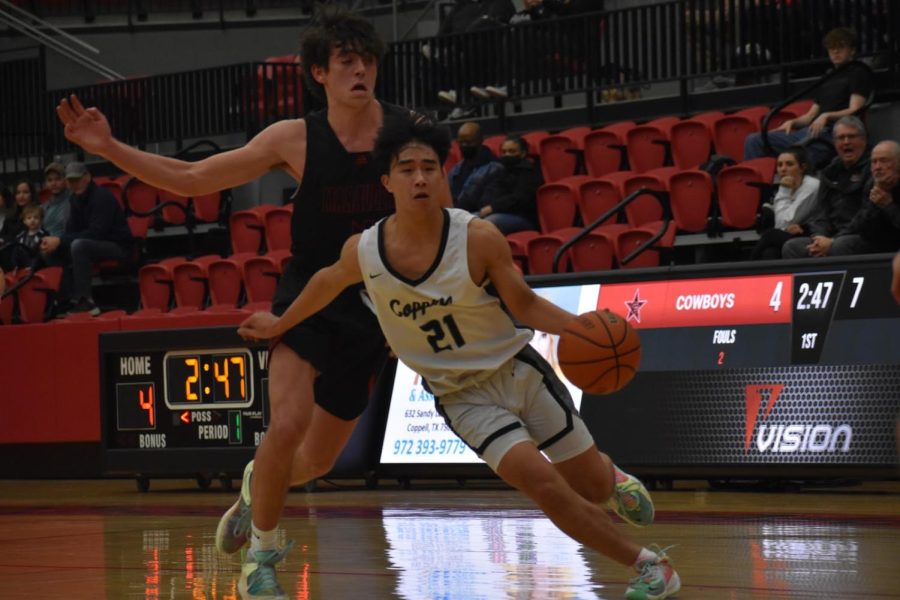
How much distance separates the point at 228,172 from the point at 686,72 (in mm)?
9777

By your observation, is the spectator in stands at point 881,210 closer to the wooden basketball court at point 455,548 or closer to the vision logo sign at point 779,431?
the vision logo sign at point 779,431

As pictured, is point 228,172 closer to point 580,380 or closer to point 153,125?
point 580,380

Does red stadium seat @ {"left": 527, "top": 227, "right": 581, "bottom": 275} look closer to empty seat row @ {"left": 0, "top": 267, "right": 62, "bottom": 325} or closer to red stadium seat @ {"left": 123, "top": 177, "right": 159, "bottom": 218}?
empty seat row @ {"left": 0, "top": 267, "right": 62, "bottom": 325}

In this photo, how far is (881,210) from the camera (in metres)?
9.73

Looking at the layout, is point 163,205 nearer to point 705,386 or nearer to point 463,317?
point 705,386

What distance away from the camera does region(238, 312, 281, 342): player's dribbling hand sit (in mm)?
5430

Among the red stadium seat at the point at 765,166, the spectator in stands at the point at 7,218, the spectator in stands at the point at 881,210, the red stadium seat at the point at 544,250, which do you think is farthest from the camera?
the spectator in stands at the point at 7,218

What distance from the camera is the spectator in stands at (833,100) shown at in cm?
1202

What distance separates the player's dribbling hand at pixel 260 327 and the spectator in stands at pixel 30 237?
11.3 metres

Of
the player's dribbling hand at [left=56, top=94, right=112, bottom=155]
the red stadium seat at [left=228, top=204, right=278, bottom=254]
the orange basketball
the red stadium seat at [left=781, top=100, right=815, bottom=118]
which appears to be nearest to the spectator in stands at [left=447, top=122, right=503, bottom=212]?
the red stadium seat at [left=781, top=100, right=815, bottom=118]

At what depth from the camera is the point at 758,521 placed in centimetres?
782

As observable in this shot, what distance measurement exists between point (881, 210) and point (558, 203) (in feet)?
13.3

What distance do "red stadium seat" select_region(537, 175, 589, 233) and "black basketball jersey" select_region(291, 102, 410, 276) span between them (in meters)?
7.67

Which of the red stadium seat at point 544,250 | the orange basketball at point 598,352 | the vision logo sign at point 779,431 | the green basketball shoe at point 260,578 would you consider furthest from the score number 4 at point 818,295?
the green basketball shoe at point 260,578
